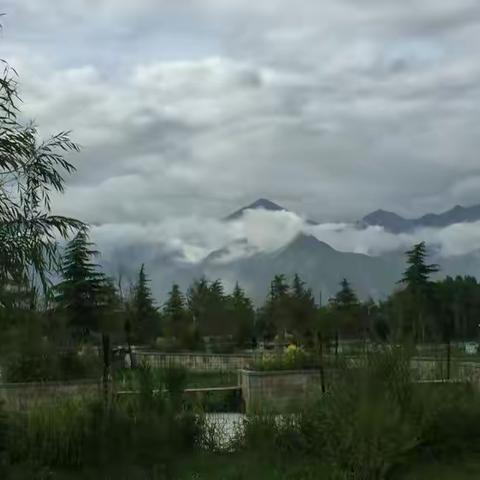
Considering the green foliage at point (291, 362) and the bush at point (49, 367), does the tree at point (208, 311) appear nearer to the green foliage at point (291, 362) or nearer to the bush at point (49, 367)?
the green foliage at point (291, 362)

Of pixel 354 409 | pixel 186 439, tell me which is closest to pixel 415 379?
pixel 354 409

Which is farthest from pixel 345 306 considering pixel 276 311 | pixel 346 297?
pixel 276 311

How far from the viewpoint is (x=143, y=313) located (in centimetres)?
3969

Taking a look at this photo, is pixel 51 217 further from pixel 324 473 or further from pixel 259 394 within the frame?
pixel 259 394

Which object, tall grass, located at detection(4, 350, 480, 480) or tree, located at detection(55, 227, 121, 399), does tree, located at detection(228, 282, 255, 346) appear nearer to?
tree, located at detection(55, 227, 121, 399)

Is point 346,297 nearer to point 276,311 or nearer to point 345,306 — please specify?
point 345,306

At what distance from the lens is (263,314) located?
44031mm

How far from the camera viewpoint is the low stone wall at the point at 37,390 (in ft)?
42.0

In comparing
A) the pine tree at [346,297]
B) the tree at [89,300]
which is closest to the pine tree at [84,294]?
the tree at [89,300]

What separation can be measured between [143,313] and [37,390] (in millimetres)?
26196

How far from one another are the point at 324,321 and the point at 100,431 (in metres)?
21.0

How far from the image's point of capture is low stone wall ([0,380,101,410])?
1279 centimetres

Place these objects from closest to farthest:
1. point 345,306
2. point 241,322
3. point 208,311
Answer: point 241,322
point 208,311
point 345,306

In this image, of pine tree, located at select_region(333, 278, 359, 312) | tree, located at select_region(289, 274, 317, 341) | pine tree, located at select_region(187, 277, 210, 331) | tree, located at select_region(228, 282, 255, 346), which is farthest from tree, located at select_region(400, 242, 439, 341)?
pine tree, located at select_region(187, 277, 210, 331)
